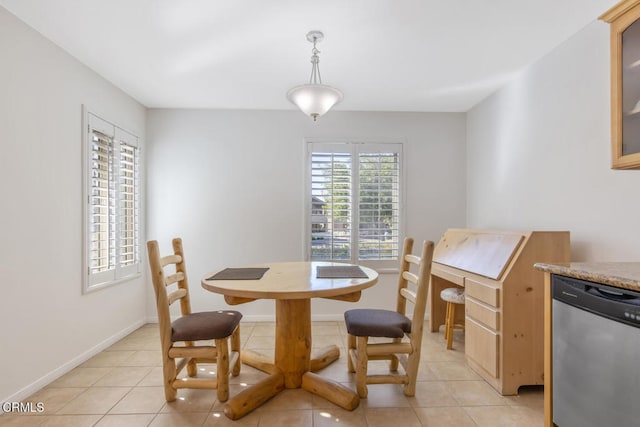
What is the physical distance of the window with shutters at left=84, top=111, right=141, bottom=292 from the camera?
→ 8.96 ft

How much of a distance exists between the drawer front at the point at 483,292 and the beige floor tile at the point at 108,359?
9.08 feet

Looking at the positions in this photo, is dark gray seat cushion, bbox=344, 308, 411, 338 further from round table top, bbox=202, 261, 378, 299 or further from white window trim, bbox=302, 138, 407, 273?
white window trim, bbox=302, 138, 407, 273

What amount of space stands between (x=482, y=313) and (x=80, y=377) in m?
2.90

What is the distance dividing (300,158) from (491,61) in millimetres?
2012

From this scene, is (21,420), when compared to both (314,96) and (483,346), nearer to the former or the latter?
(314,96)

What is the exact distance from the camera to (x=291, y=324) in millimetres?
2199

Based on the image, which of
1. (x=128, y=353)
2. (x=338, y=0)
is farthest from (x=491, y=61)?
(x=128, y=353)

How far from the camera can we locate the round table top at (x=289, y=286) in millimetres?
1740

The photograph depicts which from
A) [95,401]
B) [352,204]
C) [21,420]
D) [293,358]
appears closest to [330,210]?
[352,204]

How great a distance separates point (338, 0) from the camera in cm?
187

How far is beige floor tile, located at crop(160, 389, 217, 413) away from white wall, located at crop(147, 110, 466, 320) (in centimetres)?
151

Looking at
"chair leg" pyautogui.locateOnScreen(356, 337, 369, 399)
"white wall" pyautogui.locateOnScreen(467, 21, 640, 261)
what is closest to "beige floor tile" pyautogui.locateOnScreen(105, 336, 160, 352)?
"chair leg" pyautogui.locateOnScreen(356, 337, 369, 399)

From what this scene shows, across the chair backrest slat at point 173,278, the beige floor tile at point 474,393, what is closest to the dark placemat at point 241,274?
the chair backrest slat at point 173,278

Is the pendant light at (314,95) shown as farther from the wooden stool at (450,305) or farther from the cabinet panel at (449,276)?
the wooden stool at (450,305)
